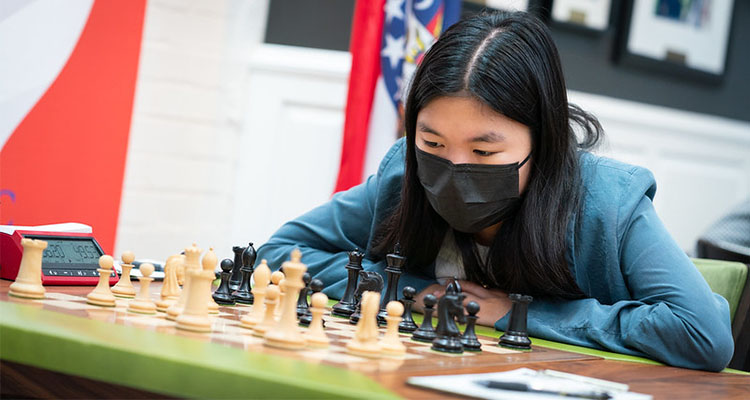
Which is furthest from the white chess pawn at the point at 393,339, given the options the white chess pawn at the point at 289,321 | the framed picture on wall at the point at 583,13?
the framed picture on wall at the point at 583,13

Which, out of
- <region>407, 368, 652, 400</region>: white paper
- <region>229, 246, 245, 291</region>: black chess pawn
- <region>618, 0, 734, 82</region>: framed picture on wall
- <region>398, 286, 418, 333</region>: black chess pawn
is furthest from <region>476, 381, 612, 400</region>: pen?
<region>618, 0, 734, 82</region>: framed picture on wall

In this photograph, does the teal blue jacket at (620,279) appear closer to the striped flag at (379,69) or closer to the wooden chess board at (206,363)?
the wooden chess board at (206,363)

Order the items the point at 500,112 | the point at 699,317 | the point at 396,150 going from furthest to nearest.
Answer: the point at 396,150 → the point at 500,112 → the point at 699,317

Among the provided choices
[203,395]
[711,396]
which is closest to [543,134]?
[711,396]

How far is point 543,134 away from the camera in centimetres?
182

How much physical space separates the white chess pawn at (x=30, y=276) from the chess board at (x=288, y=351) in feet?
0.08

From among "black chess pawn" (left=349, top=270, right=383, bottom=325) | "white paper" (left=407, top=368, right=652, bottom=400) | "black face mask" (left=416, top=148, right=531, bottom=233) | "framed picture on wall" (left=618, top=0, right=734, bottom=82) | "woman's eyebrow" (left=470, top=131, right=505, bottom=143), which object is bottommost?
"white paper" (left=407, top=368, right=652, bottom=400)

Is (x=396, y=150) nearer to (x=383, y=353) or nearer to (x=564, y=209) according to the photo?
(x=564, y=209)

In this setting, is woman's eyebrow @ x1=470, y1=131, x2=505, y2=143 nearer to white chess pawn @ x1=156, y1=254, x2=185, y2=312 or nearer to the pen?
white chess pawn @ x1=156, y1=254, x2=185, y2=312

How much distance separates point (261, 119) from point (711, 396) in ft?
10.1

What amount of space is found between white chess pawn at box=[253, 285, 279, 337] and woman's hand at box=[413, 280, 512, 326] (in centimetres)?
57

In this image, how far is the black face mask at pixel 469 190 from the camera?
5.69 ft

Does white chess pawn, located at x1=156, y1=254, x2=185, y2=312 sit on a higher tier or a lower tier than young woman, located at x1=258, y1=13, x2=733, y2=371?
lower

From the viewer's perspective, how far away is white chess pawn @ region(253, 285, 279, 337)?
1228mm
